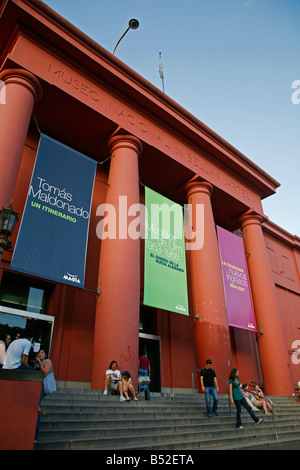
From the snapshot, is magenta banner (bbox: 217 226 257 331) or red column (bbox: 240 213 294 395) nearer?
magenta banner (bbox: 217 226 257 331)

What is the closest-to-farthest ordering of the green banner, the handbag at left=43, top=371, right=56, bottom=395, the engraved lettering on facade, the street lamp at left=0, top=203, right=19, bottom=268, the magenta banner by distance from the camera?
the handbag at left=43, top=371, right=56, bottom=395, the street lamp at left=0, top=203, right=19, bottom=268, the green banner, the engraved lettering on facade, the magenta banner

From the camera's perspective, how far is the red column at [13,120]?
844cm

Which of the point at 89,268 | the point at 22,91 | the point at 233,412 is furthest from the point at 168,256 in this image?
the point at 22,91

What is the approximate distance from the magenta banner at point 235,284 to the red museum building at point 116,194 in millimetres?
674

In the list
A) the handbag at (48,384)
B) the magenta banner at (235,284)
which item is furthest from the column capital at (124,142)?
the handbag at (48,384)

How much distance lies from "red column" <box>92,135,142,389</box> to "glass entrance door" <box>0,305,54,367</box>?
82.9 inches

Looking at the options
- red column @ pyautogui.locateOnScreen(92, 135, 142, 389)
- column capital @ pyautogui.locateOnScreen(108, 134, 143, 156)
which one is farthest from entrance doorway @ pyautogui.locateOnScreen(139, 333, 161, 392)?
column capital @ pyautogui.locateOnScreen(108, 134, 143, 156)

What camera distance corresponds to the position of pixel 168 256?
1147 cm

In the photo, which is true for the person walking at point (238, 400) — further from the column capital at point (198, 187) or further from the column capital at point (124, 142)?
the column capital at point (198, 187)

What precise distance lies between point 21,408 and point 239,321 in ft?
33.9

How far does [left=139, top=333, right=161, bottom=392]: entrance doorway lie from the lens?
12898 millimetres

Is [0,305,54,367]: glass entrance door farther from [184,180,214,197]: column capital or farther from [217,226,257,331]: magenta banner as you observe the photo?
[184,180,214,197]: column capital

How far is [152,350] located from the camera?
13258 mm

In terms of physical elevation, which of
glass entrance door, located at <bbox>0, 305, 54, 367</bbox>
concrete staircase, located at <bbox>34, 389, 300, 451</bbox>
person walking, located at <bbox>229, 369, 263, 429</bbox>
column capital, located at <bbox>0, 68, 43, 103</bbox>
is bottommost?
concrete staircase, located at <bbox>34, 389, 300, 451</bbox>
